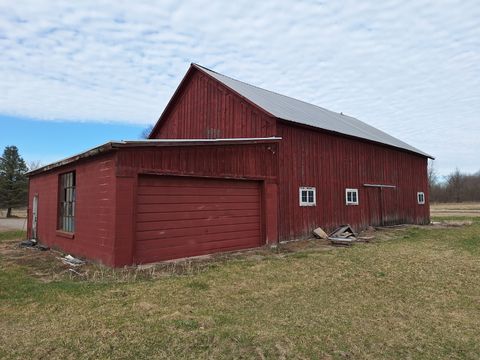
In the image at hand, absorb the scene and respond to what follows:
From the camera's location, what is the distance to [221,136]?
15.6 metres

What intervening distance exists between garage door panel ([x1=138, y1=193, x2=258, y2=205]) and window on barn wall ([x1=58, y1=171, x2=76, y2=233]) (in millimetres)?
3423

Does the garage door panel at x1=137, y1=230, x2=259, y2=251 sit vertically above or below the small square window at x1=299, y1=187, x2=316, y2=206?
below

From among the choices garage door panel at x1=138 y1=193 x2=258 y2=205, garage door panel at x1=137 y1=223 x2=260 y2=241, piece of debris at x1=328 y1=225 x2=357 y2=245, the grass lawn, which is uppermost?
garage door panel at x1=138 y1=193 x2=258 y2=205

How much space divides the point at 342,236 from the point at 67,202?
9.76 metres

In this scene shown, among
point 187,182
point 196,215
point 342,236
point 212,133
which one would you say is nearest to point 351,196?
point 342,236

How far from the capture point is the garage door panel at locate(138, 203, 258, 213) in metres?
9.40

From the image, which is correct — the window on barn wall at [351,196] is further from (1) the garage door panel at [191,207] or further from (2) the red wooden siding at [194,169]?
(1) the garage door panel at [191,207]

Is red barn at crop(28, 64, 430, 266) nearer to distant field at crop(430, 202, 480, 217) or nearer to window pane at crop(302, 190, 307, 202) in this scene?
window pane at crop(302, 190, 307, 202)

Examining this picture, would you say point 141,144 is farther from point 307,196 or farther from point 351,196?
point 351,196

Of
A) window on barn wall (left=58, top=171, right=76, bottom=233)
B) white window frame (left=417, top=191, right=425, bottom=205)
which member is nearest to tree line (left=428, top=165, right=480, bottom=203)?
white window frame (left=417, top=191, right=425, bottom=205)

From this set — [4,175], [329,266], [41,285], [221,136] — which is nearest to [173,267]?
[41,285]

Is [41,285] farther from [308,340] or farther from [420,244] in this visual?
[420,244]

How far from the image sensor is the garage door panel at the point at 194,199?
9.46 m

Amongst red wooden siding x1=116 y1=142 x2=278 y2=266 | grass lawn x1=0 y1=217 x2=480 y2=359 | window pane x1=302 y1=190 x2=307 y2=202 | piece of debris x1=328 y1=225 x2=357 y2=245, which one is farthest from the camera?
window pane x1=302 y1=190 x2=307 y2=202
